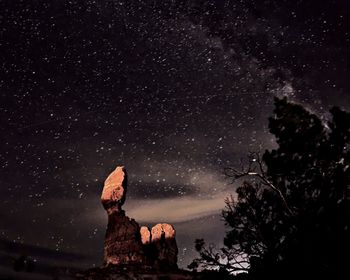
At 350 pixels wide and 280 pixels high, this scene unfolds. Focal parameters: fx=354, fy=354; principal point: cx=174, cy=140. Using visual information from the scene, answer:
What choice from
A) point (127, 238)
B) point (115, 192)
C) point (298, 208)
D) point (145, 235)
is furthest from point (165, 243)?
point (298, 208)

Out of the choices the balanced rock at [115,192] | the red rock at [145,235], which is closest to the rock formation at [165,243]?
the red rock at [145,235]

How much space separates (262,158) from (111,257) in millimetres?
27042

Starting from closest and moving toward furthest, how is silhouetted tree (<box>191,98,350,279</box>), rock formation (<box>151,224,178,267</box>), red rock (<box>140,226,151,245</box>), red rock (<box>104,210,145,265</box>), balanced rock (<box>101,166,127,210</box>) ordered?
silhouetted tree (<box>191,98,350,279</box>)
red rock (<box>104,210,145,265</box>)
balanced rock (<box>101,166,127,210</box>)
rock formation (<box>151,224,178,267</box>)
red rock (<box>140,226,151,245</box>)

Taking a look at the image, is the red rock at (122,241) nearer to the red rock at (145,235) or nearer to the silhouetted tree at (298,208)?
the red rock at (145,235)

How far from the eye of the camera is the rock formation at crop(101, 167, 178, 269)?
38.0 meters

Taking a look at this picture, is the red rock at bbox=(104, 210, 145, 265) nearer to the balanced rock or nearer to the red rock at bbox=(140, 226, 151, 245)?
the balanced rock

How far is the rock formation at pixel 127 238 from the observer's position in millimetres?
38000

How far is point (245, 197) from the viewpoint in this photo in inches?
741

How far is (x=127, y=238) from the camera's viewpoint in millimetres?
38844

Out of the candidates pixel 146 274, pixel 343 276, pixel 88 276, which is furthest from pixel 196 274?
pixel 88 276

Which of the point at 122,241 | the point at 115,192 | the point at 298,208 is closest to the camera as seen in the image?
the point at 298,208

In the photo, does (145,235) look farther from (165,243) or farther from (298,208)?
(298,208)

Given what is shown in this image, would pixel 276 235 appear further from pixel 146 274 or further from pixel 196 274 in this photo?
pixel 146 274

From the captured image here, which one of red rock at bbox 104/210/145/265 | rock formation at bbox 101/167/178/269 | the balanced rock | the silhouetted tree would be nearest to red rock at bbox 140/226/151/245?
rock formation at bbox 101/167/178/269
